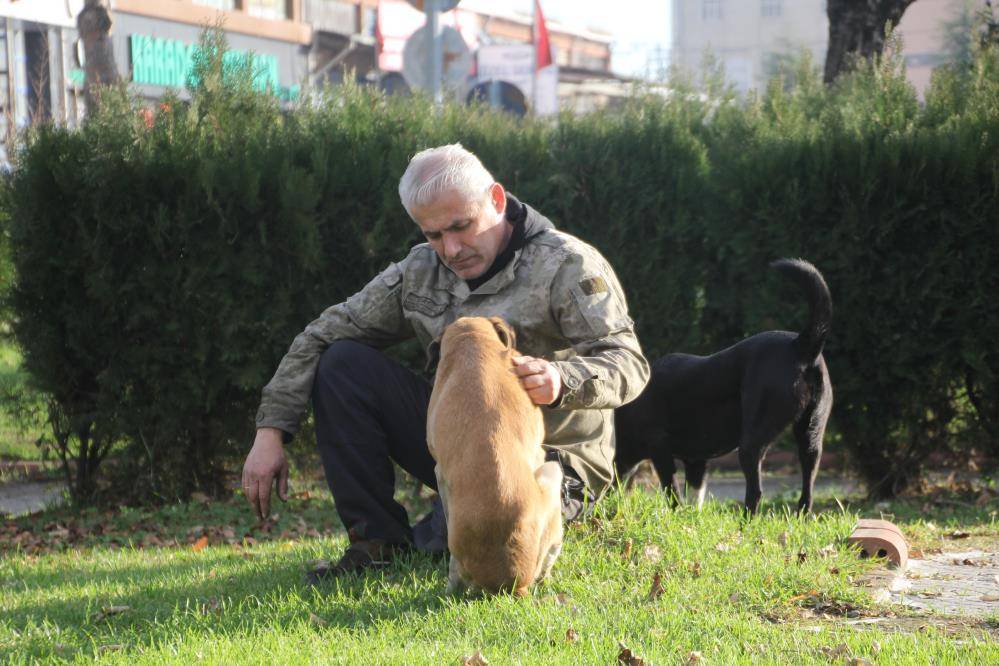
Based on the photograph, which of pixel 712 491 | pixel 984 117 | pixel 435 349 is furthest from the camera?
pixel 712 491

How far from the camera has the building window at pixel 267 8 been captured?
34.0 m

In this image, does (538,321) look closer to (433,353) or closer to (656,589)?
(433,353)

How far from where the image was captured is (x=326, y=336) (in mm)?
4695

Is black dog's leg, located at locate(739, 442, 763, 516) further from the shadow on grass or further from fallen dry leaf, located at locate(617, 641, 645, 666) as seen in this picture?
fallen dry leaf, located at locate(617, 641, 645, 666)

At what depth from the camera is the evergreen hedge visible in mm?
6859

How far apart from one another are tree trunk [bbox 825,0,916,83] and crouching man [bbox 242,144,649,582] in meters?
6.47

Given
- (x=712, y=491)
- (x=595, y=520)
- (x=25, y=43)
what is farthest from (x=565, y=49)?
(x=595, y=520)

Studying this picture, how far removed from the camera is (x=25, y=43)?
24453 millimetres

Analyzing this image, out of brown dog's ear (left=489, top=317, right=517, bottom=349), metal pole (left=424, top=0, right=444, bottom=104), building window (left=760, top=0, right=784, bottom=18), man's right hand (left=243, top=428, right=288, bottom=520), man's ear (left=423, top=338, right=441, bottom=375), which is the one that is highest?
building window (left=760, top=0, right=784, bottom=18)

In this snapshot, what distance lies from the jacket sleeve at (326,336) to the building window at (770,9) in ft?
297

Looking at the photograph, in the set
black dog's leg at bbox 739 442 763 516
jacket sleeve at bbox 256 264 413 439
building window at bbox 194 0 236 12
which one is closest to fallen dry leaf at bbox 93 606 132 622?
jacket sleeve at bbox 256 264 413 439

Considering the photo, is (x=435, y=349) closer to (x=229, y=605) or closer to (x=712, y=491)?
(x=229, y=605)

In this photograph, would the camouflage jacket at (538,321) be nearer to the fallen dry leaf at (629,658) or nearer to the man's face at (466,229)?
the man's face at (466,229)

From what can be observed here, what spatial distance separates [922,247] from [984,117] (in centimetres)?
89
